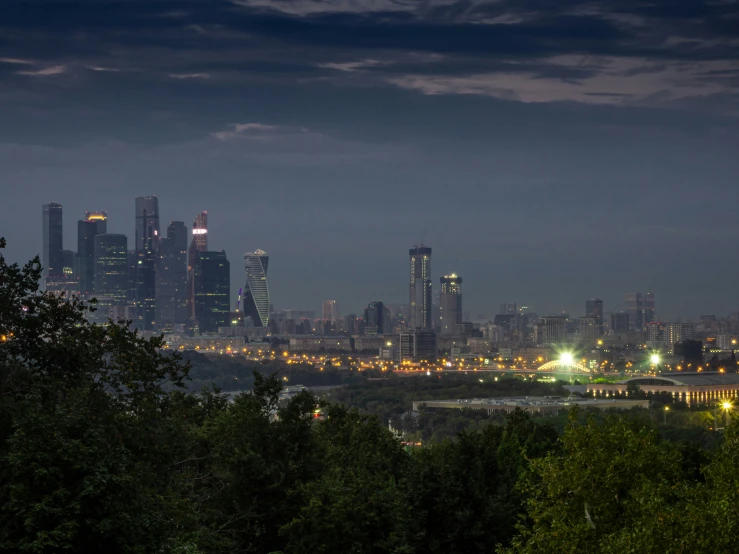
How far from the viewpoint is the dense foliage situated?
1827 centimetres

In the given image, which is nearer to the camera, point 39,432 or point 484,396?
point 39,432

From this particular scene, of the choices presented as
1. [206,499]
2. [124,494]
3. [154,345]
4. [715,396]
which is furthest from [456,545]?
[715,396]

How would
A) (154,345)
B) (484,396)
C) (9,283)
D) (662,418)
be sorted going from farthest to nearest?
(484,396) → (662,418) → (154,345) → (9,283)

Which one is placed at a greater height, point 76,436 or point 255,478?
point 76,436

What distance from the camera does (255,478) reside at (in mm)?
29203

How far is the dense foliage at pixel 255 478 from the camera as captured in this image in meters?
18.3

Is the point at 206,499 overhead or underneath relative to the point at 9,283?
underneath

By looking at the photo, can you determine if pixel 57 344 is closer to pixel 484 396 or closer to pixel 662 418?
pixel 662 418

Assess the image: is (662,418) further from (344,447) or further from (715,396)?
(344,447)

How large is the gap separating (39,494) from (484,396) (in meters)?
124

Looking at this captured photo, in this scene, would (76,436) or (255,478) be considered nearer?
(76,436)

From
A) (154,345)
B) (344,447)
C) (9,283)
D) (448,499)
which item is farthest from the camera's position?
(344,447)

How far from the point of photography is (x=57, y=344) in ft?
80.7

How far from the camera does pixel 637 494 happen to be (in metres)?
17.9
